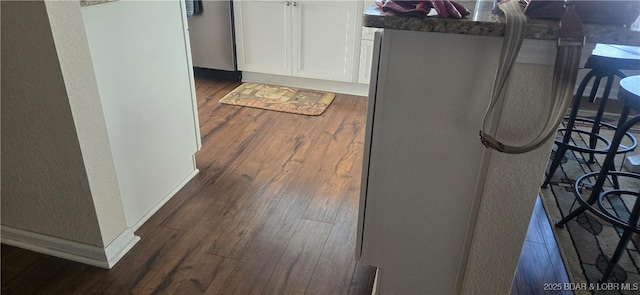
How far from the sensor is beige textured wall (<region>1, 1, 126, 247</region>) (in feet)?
4.67

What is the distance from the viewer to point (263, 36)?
3.69 m

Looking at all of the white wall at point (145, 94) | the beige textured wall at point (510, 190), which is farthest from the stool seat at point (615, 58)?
the white wall at point (145, 94)

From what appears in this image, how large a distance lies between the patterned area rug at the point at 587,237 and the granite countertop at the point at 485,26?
115cm

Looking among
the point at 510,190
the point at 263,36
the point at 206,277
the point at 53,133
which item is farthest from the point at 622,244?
the point at 263,36

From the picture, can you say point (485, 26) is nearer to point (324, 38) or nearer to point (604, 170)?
point (604, 170)

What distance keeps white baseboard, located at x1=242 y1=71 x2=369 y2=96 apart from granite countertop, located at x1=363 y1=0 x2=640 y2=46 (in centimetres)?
256

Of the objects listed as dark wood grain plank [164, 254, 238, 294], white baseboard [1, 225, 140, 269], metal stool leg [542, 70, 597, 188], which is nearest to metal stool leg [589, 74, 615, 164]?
metal stool leg [542, 70, 597, 188]

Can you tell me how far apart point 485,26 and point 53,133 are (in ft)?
4.74

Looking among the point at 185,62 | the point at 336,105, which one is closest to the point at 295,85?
the point at 336,105

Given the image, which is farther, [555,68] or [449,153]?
[449,153]

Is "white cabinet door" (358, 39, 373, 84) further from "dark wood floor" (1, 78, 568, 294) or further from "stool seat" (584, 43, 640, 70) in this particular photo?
"stool seat" (584, 43, 640, 70)

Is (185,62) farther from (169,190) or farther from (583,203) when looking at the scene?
(583,203)

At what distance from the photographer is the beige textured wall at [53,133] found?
4.67 feet

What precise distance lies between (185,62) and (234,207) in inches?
29.7
